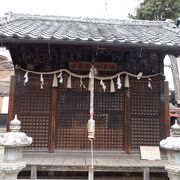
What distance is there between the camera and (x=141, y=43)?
249 inches

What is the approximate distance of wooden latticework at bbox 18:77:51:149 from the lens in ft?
24.4

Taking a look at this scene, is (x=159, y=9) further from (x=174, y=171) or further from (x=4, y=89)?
(x=174, y=171)

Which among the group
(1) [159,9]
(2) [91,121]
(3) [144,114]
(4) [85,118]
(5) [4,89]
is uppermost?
(1) [159,9]

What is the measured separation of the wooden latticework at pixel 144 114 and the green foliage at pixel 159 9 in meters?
16.8

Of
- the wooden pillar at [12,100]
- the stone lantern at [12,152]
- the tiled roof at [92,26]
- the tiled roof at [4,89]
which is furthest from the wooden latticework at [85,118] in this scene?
the tiled roof at [4,89]

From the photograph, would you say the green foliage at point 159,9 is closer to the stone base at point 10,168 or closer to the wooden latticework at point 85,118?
the wooden latticework at point 85,118

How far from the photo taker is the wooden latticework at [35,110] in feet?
24.4

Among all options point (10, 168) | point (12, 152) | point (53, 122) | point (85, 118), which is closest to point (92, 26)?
point (85, 118)

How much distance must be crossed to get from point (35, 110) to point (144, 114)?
3424 mm

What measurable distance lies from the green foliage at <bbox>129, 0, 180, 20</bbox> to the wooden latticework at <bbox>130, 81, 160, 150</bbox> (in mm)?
16831

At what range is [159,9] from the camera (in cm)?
2267

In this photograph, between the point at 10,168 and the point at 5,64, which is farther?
the point at 5,64

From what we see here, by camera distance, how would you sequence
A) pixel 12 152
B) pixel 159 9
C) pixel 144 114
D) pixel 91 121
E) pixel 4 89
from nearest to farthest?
pixel 12 152
pixel 91 121
pixel 144 114
pixel 159 9
pixel 4 89

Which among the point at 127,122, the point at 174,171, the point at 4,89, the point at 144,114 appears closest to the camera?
the point at 174,171
